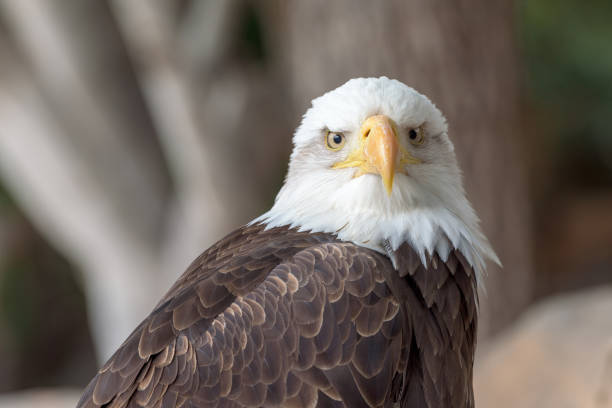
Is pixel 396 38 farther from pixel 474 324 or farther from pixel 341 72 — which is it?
pixel 474 324

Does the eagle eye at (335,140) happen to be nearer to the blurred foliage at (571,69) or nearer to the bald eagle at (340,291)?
the bald eagle at (340,291)

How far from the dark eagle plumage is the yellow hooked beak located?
245mm

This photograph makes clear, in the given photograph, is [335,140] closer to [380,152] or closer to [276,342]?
[380,152]

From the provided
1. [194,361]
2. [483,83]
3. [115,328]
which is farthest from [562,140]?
[194,361]

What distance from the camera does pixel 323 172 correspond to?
2.57 m

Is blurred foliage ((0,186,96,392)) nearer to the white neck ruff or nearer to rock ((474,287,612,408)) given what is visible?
rock ((474,287,612,408))

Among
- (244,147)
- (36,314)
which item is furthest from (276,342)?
(36,314)

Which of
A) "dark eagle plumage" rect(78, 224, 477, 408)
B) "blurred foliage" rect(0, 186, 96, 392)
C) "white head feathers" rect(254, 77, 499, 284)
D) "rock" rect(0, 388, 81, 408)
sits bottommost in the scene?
"blurred foliage" rect(0, 186, 96, 392)

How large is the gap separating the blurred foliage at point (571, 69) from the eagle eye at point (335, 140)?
251 inches

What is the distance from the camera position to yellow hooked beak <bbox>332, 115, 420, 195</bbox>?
91.0 inches

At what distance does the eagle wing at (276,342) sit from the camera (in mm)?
2141

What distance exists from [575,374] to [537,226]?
5.58 meters

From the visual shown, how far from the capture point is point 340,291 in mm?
2189

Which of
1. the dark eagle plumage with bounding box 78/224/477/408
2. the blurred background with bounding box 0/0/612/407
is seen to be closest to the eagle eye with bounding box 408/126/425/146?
the dark eagle plumage with bounding box 78/224/477/408
